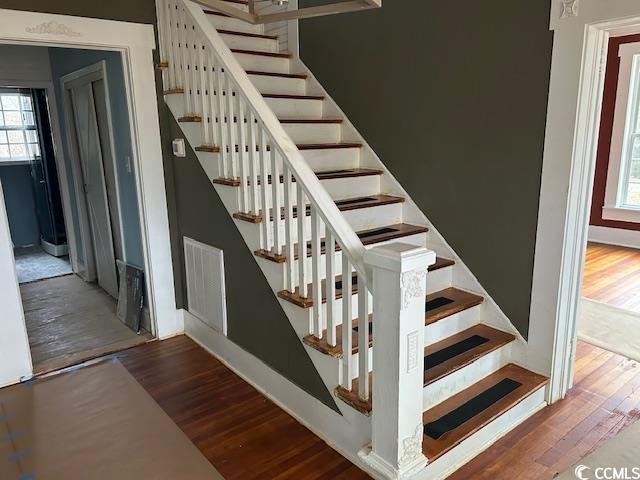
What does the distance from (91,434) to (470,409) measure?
1920mm

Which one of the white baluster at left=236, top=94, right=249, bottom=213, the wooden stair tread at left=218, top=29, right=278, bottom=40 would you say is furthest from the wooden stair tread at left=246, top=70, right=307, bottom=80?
the white baluster at left=236, top=94, right=249, bottom=213

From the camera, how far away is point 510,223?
8.40 ft

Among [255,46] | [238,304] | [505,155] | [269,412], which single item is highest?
[255,46]

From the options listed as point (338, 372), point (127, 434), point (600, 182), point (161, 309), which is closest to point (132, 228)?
point (161, 309)

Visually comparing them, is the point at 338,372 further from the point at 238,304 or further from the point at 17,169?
the point at 17,169

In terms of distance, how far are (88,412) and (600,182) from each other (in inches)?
246

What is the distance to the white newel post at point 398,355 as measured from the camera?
1724 mm

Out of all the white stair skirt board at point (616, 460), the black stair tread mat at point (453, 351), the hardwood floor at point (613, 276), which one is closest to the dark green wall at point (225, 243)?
the black stair tread mat at point (453, 351)

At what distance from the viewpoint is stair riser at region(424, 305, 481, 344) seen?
102 inches

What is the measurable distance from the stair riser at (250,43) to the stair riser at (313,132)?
98cm

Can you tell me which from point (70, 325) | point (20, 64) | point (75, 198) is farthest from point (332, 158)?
point (20, 64)

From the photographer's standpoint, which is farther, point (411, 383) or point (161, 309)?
point (161, 309)

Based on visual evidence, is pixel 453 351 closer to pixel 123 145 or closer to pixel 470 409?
pixel 470 409

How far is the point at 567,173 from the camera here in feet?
7.41
